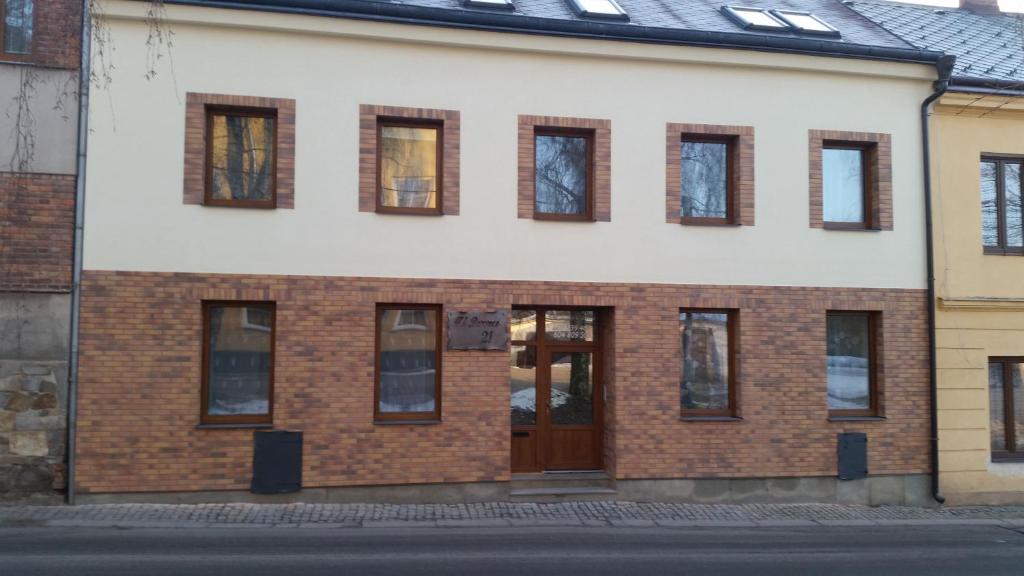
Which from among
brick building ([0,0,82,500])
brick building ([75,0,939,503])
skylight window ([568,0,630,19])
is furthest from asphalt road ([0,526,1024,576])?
skylight window ([568,0,630,19])

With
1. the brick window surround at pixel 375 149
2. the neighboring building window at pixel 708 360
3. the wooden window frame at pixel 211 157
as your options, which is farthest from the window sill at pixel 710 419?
the wooden window frame at pixel 211 157

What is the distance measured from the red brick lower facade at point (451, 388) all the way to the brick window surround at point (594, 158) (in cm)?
114

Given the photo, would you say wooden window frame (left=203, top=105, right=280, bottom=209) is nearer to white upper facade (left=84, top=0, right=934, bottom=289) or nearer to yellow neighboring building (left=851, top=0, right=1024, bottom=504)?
white upper facade (left=84, top=0, right=934, bottom=289)

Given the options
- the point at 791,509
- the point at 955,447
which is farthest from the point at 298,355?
the point at 955,447

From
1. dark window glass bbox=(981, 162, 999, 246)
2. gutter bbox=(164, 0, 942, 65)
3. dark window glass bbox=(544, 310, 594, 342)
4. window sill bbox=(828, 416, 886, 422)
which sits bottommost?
window sill bbox=(828, 416, 886, 422)

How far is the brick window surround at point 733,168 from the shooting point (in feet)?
36.0

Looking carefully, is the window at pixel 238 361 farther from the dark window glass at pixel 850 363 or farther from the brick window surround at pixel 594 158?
the dark window glass at pixel 850 363

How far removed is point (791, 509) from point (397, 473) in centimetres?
555

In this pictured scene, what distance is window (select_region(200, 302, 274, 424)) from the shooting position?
32.6 ft

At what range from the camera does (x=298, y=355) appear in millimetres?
9922

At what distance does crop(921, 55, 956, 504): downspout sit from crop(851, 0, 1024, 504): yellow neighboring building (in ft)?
0.36

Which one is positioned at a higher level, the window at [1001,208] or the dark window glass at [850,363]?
the window at [1001,208]

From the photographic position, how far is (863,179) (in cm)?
1177

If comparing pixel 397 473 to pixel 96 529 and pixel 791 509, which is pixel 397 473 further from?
pixel 791 509
